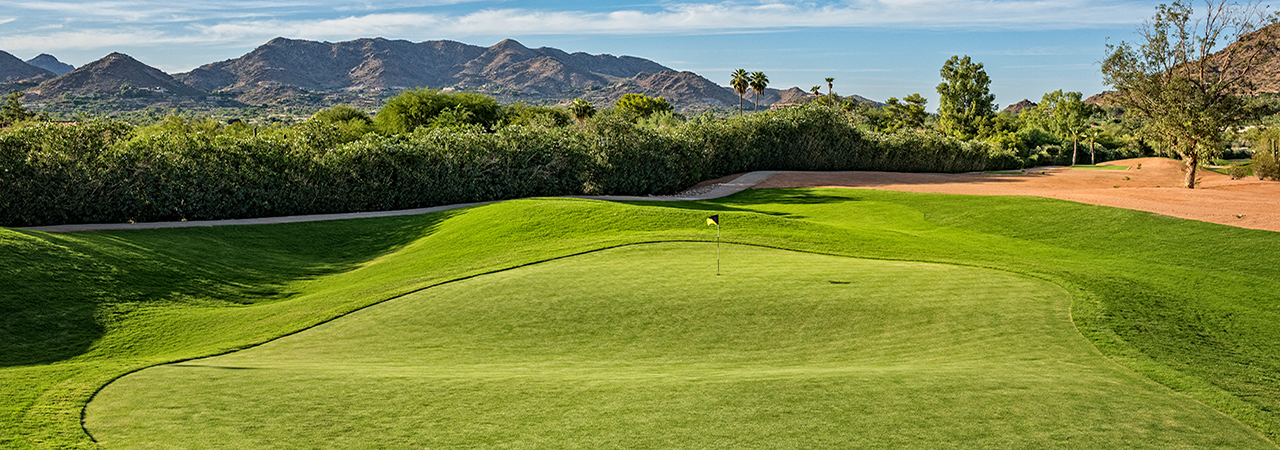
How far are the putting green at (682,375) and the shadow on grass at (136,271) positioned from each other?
3.56m

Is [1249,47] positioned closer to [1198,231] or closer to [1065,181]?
[1065,181]

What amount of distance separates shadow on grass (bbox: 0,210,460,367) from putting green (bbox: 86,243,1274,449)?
11.7 feet

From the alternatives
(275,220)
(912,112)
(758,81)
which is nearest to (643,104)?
(758,81)

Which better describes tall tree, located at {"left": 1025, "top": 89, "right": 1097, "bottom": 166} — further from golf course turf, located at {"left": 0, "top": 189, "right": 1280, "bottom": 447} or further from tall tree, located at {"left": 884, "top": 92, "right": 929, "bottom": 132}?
golf course turf, located at {"left": 0, "top": 189, "right": 1280, "bottom": 447}

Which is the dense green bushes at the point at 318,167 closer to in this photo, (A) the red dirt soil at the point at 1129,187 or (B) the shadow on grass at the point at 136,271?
(B) the shadow on grass at the point at 136,271

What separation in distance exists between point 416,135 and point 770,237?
54.2 ft

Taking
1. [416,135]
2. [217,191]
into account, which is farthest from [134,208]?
[416,135]

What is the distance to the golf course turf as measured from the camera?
16.6 ft

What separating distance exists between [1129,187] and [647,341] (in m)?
36.1

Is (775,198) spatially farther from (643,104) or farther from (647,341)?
(643,104)

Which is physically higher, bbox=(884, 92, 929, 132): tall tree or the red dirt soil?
bbox=(884, 92, 929, 132): tall tree

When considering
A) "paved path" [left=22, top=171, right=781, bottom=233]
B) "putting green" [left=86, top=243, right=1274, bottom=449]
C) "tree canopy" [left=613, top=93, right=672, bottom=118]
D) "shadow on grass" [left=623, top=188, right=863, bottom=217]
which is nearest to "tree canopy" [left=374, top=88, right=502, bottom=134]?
"paved path" [left=22, top=171, right=781, bottom=233]

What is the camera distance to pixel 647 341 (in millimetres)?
8039

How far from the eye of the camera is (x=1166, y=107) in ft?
97.6
